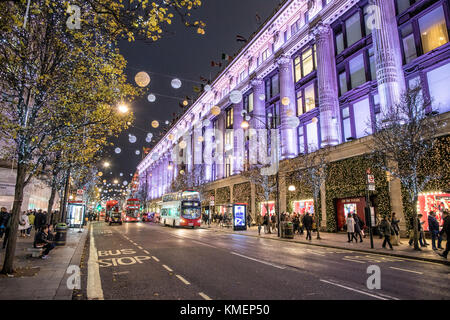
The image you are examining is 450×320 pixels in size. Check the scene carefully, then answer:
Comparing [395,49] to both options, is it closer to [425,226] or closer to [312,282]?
[425,226]

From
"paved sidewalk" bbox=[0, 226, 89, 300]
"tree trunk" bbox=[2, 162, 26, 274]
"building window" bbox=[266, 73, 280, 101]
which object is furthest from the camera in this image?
"building window" bbox=[266, 73, 280, 101]

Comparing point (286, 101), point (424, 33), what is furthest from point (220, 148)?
point (424, 33)

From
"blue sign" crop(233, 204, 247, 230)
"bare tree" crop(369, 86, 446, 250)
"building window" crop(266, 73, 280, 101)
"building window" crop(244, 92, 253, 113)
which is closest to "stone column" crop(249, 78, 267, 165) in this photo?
"building window" crop(266, 73, 280, 101)

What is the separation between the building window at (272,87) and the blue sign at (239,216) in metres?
15.2

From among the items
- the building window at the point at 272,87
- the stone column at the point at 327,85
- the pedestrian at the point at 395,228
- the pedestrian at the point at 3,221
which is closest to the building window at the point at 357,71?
the stone column at the point at 327,85

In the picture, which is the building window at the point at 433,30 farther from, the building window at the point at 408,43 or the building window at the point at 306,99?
the building window at the point at 306,99

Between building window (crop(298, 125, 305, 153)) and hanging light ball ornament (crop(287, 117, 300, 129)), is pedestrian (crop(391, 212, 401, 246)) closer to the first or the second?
building window (crop(298, 125, 305, 153))

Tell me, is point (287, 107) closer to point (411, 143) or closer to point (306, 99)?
point (306, 99)

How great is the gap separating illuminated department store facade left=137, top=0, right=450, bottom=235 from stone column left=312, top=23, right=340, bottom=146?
92mm

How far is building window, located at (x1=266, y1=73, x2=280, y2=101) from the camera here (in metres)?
35.3

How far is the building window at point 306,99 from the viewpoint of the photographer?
94.0 ft

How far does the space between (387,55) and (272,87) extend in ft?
56.8

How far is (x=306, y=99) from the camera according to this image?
2977cm

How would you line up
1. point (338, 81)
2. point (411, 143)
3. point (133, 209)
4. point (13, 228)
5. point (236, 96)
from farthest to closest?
1. point (133, 209)
2. point (236, 96)
3. point (338, 81)
4. point (411, 143)
5. point (13, 228)
